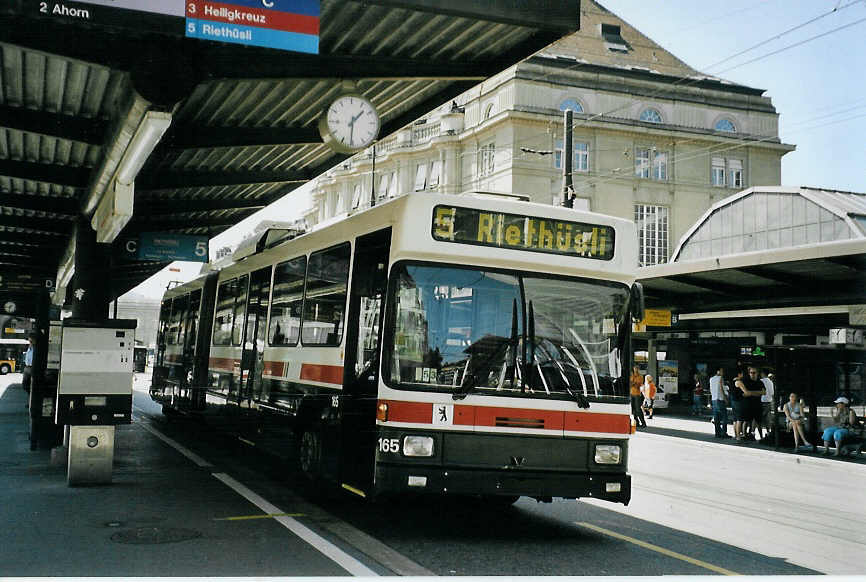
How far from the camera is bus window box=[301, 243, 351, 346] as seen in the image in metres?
9.12

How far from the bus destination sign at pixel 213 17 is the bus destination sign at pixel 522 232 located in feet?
6.72

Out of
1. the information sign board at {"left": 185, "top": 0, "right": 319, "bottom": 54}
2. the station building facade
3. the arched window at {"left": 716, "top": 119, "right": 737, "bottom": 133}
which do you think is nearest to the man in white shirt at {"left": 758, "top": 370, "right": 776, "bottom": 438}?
the information sign board at {"left": 185, "top": 0, "right": 319, "bottom": 54}

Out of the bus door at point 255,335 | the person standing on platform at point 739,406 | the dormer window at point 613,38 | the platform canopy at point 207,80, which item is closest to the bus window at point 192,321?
the platform canopy at point 207,80

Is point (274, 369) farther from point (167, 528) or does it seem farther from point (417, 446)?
point (417, 446)

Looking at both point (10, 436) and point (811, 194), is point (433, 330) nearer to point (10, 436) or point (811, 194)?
point (10, 436)

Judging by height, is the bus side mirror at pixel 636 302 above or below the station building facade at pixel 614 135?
below

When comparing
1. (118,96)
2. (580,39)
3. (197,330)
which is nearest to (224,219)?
(197,330)

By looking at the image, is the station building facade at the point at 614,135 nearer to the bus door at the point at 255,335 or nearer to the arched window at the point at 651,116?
the arched window at the point at 651,116

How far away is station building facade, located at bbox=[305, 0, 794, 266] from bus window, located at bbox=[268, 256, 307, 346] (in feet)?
138

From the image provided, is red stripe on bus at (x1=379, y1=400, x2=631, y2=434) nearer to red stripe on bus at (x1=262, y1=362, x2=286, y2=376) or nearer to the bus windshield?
the bus windshield

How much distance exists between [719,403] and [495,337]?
1568 centimetres

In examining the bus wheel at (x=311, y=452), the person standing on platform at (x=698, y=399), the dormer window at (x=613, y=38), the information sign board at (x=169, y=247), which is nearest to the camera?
the bus wheel at (x=311, y=452)

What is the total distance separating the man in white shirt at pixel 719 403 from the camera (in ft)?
71.3

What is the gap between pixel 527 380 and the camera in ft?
26.0
